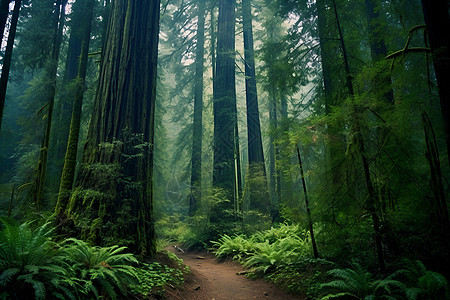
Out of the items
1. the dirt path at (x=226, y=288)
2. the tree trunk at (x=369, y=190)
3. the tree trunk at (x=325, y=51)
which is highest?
the tree trunk at (x=325, y=51)

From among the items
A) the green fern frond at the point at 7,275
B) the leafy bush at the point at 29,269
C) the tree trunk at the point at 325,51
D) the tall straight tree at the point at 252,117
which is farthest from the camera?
the tall straight tree at the point at 252,117

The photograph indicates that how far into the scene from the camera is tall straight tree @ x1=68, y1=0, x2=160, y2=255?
450 centimetres

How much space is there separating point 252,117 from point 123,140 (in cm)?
941

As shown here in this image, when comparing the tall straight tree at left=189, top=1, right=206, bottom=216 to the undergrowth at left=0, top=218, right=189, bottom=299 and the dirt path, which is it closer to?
the dirt path

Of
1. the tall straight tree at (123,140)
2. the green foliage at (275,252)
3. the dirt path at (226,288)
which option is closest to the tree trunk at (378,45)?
the green foliage at (275,252)

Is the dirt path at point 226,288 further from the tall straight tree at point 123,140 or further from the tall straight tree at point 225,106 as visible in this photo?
the tall straight tree at point 225,106

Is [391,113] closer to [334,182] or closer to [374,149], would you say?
[374,149]

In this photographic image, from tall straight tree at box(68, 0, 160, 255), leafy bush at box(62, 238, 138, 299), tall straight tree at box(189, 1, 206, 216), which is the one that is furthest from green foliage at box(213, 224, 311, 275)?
tall straight tree at box(189, 1, 206, 216)

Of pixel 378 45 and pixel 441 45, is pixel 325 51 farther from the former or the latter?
pixel 441 45

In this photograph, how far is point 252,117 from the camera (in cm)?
1354

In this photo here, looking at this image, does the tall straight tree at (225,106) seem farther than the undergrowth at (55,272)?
Yes

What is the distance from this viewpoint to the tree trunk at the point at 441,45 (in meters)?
2.84

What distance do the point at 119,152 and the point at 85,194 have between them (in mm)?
976

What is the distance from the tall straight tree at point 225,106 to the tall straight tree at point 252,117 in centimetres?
110
